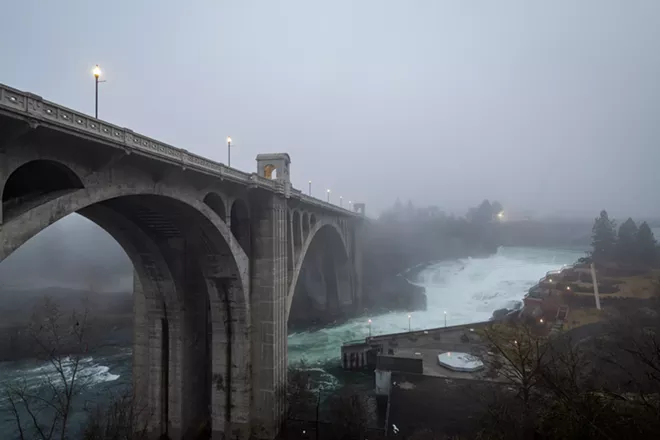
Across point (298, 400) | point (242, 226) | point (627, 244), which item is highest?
point (242, 226)

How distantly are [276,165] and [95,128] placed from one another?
532 inches

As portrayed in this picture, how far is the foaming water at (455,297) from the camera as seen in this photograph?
40709mm

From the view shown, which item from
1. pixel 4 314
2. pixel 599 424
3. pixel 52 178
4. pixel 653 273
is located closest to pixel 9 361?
pixel 4 314

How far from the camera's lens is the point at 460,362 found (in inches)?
995

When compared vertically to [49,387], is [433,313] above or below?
below

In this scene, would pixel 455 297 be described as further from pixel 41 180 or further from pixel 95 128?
pixel 95 128

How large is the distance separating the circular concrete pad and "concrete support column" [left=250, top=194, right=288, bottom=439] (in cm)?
1159

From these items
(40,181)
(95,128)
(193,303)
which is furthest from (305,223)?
(95,128)

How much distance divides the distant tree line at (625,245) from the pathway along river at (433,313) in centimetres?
1263

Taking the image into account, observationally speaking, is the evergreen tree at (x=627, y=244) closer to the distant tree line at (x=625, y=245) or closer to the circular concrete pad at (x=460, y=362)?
the distant tree line at (x=625, y=245)

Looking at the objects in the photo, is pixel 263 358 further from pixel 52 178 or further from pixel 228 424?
pixel 52 178

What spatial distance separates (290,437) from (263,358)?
13.9 ft

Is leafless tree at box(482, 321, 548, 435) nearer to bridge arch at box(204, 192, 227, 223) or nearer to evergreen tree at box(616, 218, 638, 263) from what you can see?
bridge arch at box(204, 192, 227, 223)

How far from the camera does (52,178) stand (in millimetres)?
10375
